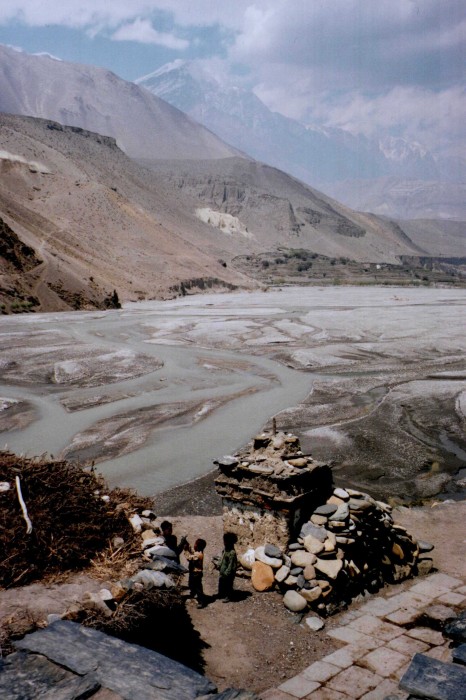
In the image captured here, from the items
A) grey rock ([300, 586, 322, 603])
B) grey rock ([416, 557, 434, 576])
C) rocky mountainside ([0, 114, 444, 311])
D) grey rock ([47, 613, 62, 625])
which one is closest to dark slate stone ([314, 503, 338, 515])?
grey rock ([300, 586, 322, 603])

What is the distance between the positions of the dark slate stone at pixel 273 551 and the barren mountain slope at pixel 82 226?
45641 mm

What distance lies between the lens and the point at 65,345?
32.4 meters

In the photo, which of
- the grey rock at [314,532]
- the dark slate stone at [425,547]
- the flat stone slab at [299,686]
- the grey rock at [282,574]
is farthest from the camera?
the dark slate stone at [425,547]

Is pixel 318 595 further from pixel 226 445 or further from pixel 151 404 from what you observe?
pixel 151 404

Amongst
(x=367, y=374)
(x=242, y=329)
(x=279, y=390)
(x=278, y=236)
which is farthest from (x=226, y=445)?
(x=278, y=236)

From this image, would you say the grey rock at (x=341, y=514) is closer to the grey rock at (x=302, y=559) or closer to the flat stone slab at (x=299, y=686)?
the grey rock at (x=302, y=559)

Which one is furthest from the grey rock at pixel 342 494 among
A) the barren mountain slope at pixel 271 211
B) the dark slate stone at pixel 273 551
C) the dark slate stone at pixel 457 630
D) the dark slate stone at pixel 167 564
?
the barren mountain slope at pixel 271 211

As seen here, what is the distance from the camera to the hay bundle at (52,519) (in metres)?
6.21

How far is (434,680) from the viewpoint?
424 cm

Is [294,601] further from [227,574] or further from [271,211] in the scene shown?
[271,211]

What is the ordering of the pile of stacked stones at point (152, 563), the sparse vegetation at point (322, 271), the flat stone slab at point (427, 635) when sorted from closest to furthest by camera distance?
the pile of stacked stones at point (152, 563) < the flat stone slab at point (427, 635) < the sparse vegetation at point (322, 271)

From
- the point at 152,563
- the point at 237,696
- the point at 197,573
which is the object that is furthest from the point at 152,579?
the point at 237,696

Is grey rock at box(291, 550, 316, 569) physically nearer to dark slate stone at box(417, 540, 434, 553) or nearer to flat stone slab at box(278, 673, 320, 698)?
flat stone slab at box(278, 673, 320, 698)

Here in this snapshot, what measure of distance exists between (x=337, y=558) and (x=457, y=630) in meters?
1.99
